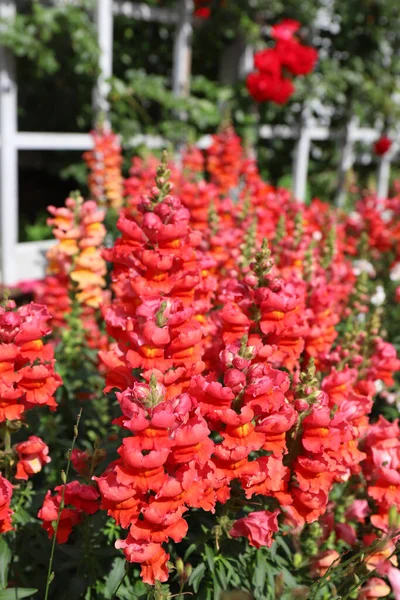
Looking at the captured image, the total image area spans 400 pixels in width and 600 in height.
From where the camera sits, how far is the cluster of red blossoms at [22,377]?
5.11 feet

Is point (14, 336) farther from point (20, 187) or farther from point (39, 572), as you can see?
point (20, 187)

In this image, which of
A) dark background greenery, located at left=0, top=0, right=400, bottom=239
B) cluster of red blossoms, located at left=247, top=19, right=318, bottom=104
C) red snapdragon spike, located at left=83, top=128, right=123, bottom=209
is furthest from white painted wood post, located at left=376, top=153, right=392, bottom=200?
red snapdragon spike, located at left=83, top=128, right=123, bottom=209

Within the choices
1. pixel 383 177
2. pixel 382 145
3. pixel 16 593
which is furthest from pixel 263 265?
pixel 383 177

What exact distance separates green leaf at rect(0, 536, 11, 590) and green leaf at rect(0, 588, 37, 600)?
0.28 feet

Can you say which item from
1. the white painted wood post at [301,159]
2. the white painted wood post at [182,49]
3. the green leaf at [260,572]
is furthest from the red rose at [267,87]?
the green leaf at [260,572]

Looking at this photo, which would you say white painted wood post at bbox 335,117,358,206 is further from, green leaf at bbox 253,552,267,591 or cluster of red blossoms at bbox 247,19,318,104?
green leaf at bbox 253,552,267,591

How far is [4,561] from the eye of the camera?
63.1 inches

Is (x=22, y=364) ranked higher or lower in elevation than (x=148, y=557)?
higher

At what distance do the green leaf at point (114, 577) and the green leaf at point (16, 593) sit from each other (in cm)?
15

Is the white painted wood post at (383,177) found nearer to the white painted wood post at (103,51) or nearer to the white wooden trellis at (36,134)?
the white wooden trellis at (36,134)

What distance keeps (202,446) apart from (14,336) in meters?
0.51

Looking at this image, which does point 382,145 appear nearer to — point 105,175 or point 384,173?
point 384,173

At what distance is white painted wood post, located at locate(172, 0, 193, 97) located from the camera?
17.1ft

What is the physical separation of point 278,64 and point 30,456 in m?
4.14
